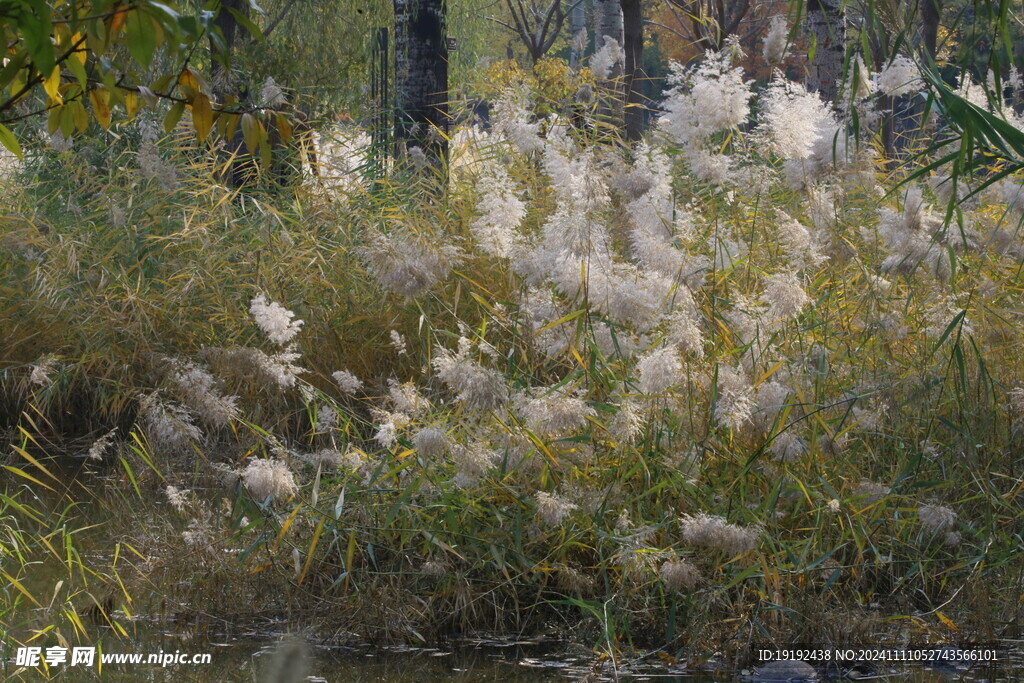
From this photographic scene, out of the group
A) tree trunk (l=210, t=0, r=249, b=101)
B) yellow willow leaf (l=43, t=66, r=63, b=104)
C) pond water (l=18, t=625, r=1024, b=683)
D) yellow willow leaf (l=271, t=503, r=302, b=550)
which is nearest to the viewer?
yellow willow leaf (l=43, t=66, r=63, b=104)

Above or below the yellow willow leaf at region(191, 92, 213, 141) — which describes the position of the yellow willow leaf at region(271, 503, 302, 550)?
below

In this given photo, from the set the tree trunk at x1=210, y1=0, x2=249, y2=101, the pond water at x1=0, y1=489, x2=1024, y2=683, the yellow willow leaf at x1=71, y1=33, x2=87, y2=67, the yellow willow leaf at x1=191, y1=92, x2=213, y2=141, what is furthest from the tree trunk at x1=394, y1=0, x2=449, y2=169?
the yellow willow leaf at x1=191, y1=92, x2=213, y2=141

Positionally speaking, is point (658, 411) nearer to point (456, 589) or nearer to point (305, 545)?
point (456, 589)

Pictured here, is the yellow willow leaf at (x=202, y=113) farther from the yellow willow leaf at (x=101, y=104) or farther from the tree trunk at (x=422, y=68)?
the tree trunk at (x=422, y=68)

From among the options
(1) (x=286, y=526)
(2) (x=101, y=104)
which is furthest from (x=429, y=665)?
(2) (x=101, y=104)

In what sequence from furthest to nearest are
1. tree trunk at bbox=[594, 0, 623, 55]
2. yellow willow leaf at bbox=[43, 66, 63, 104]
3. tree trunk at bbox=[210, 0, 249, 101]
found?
tree trunk at bbox=[594, 0, 623, 55], tree trunk at bbox=[210, 0, 249, 101], yellow willow leaf at bbox=[43, 66, 63, 104]

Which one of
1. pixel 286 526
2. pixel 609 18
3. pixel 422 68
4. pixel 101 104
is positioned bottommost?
pixel 286 526

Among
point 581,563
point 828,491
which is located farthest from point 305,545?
point 828,491

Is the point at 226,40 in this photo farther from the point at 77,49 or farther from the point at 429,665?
the point at 77,49

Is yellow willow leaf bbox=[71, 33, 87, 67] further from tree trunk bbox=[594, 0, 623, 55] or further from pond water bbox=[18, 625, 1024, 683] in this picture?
tree trunk bbox=[594, 0, 623, 55]

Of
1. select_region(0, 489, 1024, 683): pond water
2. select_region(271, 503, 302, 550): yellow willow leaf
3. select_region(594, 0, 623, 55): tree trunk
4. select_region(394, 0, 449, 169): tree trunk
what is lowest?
select_region(0, 489, 1024, 683): pond water

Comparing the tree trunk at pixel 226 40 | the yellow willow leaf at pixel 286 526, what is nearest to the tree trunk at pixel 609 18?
the tree trunk at pixel 226 40

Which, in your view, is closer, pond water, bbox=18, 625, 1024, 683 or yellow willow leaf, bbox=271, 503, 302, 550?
pond water, bbox=18, 625, 1024, 683

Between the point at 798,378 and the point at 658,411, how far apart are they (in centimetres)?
46
